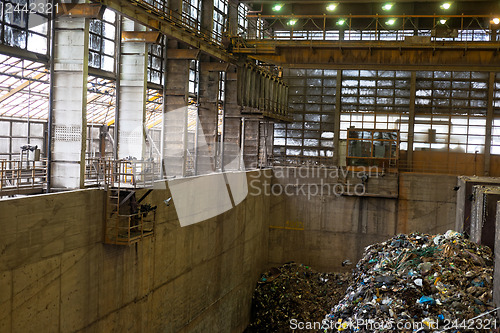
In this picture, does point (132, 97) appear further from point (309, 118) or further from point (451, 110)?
point (451, 110)

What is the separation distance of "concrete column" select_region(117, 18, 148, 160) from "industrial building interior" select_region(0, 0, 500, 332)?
48 mm

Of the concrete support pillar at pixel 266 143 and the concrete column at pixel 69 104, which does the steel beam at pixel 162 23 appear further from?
the concrete support pillar at pixel 266 143

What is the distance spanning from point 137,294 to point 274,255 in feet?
41.9

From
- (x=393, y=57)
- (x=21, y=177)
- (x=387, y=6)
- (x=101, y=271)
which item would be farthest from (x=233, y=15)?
(x=101, y=271)

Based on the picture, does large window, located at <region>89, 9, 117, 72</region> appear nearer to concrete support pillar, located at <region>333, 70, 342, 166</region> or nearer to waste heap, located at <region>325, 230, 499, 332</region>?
waste heap, located at <region>325, 230, 499, 332</region>

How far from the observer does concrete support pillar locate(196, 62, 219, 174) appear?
21.0 m

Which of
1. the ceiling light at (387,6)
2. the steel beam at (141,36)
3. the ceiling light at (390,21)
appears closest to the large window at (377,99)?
the ceiling light at (390,21)

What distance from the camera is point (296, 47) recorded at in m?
19.2

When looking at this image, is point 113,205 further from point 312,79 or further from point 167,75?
point 312,79

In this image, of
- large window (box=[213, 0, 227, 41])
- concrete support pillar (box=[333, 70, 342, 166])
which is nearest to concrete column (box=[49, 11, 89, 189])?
large window (box=[213, 0, 227, 41])

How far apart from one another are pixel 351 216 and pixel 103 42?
13980 mm

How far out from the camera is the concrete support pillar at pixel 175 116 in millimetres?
18062

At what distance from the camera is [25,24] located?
12.5m

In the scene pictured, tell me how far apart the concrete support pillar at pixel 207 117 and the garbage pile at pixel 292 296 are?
19.4 feet
